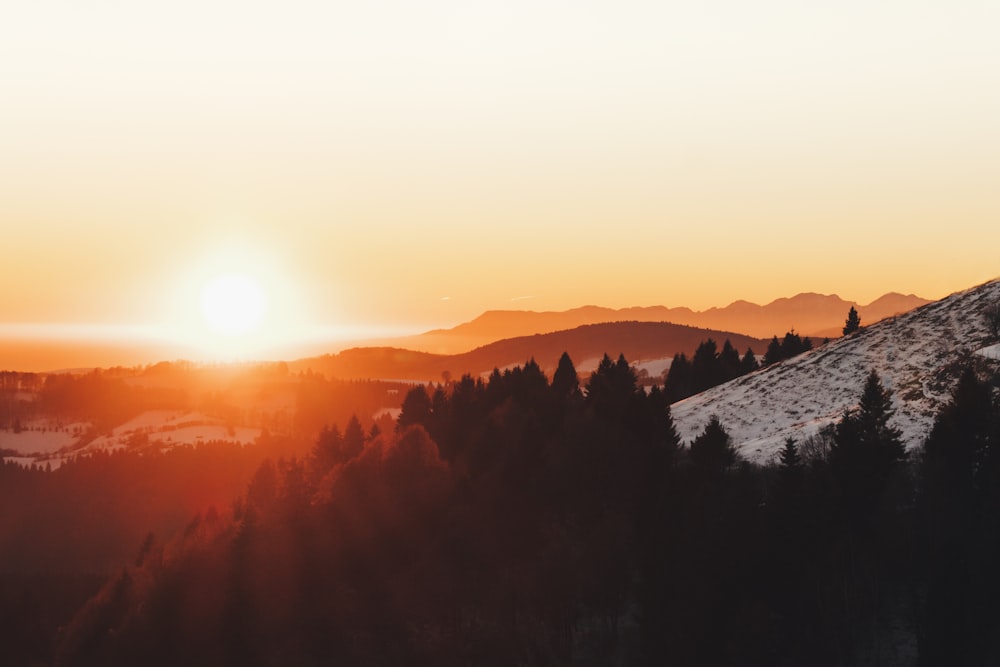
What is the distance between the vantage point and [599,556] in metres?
64.4

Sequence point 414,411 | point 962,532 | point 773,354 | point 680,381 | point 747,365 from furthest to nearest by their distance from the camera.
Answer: point 773,354 < point 747,365 < point 680,381 < point 414,411 < point 962,532

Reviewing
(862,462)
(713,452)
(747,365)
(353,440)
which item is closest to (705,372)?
(747,365)

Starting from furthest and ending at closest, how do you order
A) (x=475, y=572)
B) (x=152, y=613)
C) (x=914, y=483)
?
(x=152, y=613) → (x=475, y=572) → (x=914, y=483)

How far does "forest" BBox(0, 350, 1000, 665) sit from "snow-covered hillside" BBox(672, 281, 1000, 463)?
5937 mm

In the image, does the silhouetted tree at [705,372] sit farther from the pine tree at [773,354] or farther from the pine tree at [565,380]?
the pine tree at [565,380]

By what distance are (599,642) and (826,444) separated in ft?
85.0

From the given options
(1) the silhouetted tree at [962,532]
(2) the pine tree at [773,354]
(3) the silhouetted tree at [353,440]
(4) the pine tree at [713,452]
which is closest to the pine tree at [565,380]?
(3) the silhouetted tree at [353,440]

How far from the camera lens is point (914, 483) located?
2416 inches

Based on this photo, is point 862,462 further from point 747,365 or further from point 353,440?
point 747,365

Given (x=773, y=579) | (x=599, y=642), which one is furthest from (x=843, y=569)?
(x=599, y=642)

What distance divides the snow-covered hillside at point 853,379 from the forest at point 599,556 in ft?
19.5

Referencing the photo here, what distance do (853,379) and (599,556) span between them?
141 ft

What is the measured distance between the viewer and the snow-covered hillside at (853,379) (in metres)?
81.4

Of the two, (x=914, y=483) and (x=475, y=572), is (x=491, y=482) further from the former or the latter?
(x=914, y=483)
